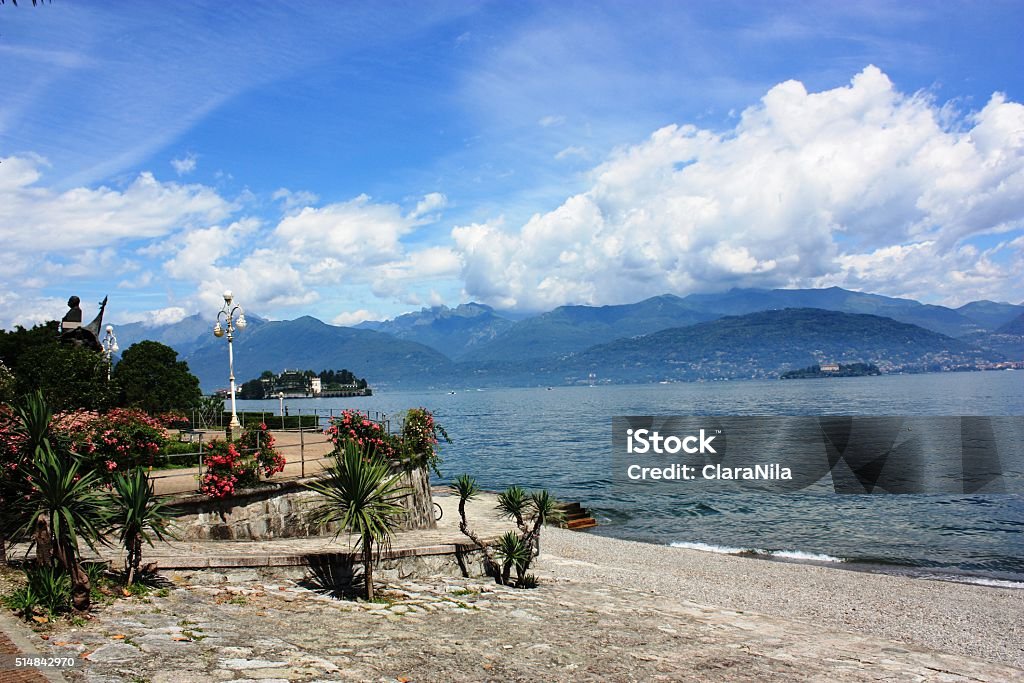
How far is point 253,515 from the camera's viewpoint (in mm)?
13961

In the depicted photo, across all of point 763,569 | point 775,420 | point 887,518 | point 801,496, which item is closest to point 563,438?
point 775,420

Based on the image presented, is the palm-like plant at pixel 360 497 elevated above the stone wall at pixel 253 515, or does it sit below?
above

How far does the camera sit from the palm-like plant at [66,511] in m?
8.76

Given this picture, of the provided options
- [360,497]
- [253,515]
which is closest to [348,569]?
[360,497]

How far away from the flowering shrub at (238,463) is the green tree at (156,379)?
32.3m

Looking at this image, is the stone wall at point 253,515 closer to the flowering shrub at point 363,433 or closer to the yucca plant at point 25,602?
the flowering shrub at point 363,433

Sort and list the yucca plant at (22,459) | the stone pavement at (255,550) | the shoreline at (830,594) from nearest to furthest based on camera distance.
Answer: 1. the yucca plant at (22,459)
2. the stone pavement at (255,550)
3. the shoreline at (830,594)

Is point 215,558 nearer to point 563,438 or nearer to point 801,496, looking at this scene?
point 801,496

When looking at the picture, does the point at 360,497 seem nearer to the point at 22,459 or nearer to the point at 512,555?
the point at 512,555

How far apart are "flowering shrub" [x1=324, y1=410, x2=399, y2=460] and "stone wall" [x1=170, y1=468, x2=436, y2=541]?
183 centimetres

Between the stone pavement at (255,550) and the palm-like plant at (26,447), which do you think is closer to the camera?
the palm-like plant at (26,447)
